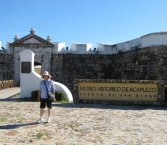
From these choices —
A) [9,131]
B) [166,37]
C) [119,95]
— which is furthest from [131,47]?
[9,131]

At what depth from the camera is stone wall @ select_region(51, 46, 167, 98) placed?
21203 millimetres

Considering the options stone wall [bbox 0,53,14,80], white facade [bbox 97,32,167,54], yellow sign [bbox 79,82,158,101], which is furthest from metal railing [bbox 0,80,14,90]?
yellow sign [bbox 79,82,158,101]

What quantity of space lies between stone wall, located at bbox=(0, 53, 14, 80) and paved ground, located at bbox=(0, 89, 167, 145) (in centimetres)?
1555

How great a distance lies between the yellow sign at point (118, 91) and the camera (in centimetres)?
1261

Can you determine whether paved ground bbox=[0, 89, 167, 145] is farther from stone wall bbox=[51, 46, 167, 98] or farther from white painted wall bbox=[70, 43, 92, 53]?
white painted wall bbox=[70, 43, 92, 53]

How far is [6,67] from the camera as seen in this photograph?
26047mm

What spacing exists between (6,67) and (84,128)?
1944cm

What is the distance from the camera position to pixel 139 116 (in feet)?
31.2

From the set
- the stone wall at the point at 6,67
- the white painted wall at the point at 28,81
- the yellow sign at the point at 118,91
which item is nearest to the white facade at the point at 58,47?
the stone wall at the point at 6,67

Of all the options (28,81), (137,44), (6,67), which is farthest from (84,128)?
(6,67)

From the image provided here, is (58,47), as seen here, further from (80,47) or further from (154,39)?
(154,39)

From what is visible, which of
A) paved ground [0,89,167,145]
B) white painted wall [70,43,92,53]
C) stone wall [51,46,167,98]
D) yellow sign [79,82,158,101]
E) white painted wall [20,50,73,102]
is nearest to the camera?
paved ground [0,89,167,145]

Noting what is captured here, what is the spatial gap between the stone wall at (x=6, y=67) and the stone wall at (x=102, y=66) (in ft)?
10.5

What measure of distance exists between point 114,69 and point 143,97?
12150 mm
